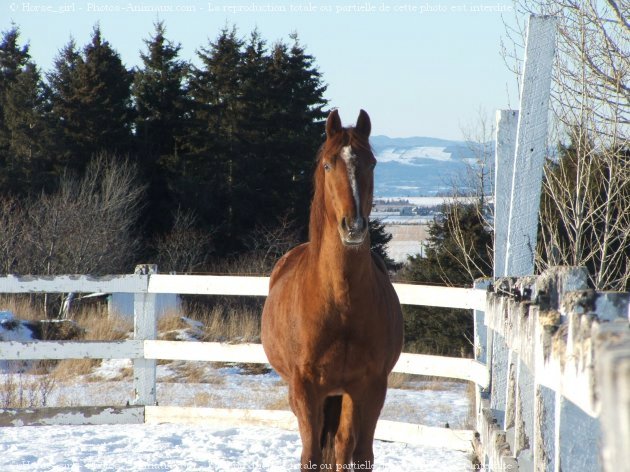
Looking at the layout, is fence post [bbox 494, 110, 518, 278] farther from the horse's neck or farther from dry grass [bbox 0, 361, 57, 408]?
dry grass [bbox 0, 361, 57, 408]

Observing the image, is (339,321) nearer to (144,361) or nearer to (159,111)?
(144,361)

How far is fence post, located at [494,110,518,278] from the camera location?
545 centimetres

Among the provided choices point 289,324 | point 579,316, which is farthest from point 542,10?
point 579,316

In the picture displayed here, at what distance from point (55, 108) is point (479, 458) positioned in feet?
76.9

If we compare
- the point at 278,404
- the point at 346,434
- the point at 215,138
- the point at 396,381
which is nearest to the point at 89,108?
the point at 215,138

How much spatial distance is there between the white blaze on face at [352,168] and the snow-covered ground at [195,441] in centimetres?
280

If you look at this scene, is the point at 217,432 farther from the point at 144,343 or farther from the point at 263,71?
the point at 263,71

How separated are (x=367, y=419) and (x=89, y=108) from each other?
78.6ft

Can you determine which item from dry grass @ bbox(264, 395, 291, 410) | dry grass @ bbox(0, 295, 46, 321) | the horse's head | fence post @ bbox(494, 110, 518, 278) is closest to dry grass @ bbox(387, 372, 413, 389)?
dry grass @ bbox(264, 395, 291, 410)

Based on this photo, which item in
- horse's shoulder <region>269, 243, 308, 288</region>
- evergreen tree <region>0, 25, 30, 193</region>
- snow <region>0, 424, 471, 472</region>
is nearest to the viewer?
horse's shoulder <region>269, 243, 308, 288</region>

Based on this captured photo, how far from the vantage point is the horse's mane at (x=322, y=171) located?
3953 millimetres

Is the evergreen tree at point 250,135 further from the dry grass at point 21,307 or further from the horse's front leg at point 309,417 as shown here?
the horse's front leg at point 309,417

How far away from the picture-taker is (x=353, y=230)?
3.58 metres

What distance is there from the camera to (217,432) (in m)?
6.97
